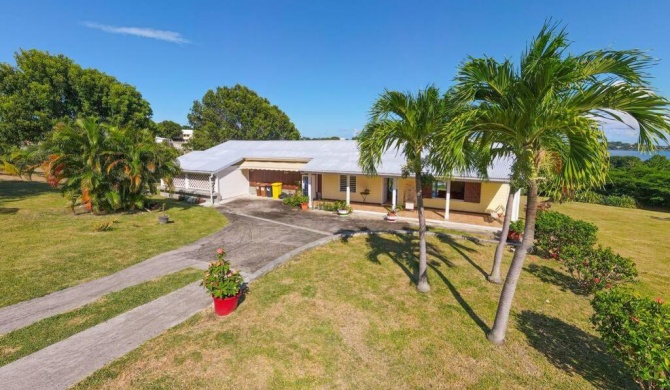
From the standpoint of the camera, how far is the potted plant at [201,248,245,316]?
6.48 m

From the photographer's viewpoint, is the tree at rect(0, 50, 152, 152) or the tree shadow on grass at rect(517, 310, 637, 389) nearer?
the tree shadow on grass at rect(517, 310, 637, 389)

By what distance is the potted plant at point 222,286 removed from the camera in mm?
6484

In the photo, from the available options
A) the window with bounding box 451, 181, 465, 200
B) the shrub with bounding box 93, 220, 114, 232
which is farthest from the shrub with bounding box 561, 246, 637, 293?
the shrub with bounding box 93, 220, 114, 232

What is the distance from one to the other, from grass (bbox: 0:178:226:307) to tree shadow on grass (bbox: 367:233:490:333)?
8.00 meters

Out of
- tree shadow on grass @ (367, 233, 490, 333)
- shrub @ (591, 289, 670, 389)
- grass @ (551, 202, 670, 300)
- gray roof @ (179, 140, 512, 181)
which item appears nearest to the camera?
shrub @ (591, 289, 670, 389)

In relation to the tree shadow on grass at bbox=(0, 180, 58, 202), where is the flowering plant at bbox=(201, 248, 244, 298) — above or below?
below

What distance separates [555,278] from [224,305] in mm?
10264

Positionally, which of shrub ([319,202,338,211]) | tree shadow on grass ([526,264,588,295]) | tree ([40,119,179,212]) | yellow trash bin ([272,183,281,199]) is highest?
tree ([40,119,179,212])

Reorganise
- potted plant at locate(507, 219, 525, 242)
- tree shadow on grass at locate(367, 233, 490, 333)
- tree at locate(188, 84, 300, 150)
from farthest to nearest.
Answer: tree at locate(188, 84, 300, 150)
potted plant at locate(507, 219, 525, 242)
tree shadow on grass at locate(367, 233, 490, 333)

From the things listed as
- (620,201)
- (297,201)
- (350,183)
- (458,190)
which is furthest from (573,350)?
(620,201)

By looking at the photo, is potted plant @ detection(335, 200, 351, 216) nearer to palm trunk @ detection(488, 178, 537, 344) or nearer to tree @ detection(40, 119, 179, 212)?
tree @ detection(40, 119, 179, 212)

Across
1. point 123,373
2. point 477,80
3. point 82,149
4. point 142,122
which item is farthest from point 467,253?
point 142,122

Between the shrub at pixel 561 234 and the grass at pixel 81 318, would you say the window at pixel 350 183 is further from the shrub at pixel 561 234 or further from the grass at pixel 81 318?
the grass at pixel 81 318

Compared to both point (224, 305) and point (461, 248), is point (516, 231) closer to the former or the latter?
point (461, 248)
